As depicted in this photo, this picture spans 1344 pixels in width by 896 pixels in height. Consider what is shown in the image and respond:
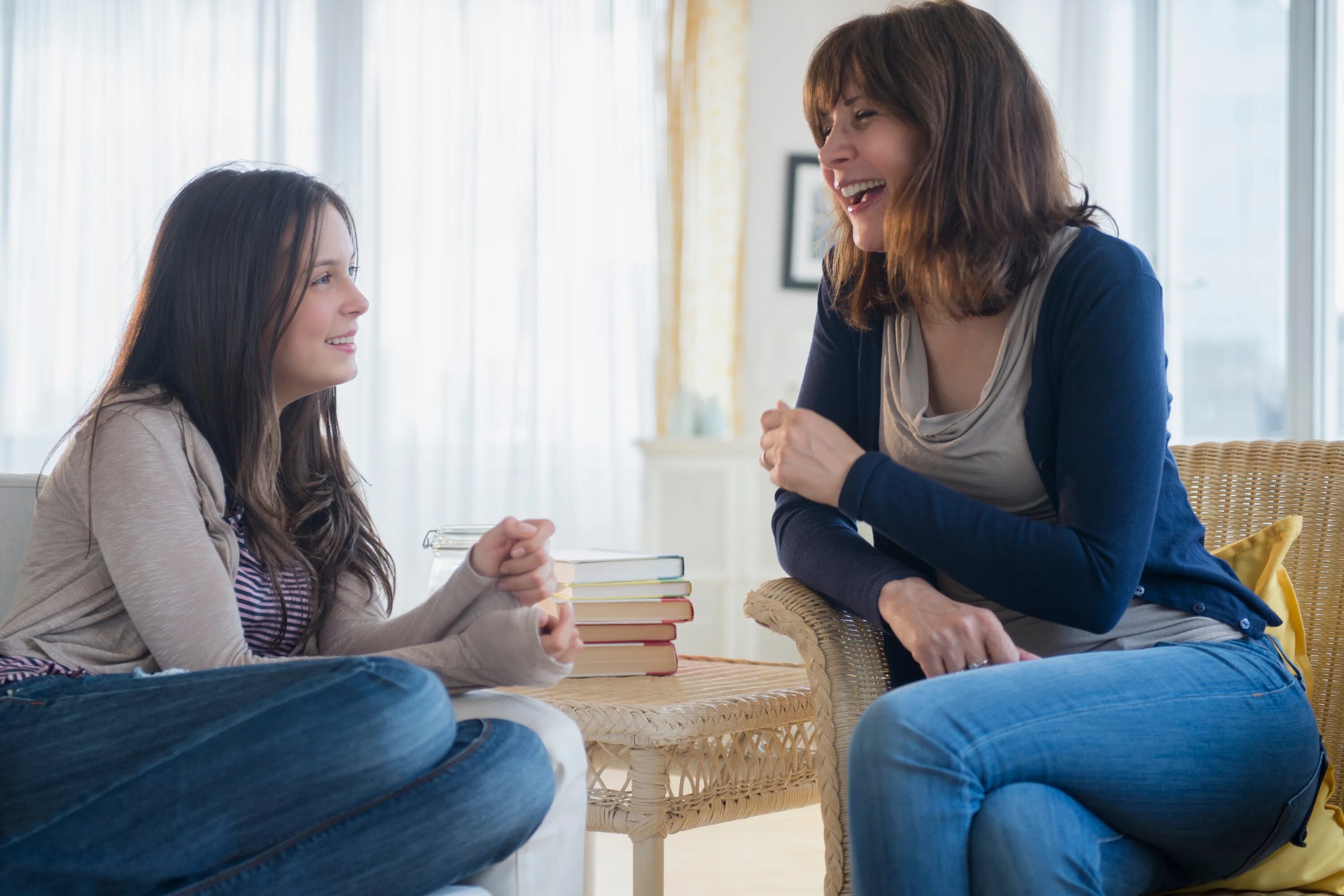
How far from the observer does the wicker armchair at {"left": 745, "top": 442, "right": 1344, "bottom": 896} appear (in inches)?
48.3

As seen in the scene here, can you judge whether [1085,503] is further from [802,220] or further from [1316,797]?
[802,220]

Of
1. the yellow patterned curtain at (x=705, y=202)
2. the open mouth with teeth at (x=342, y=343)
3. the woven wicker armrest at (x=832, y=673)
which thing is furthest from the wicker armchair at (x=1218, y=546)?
the yellow patterned curtain at (x=705, y=202)

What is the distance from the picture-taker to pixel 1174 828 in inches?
40.8

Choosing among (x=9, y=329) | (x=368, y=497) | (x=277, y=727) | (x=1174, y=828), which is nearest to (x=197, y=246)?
(x=277, y=727)

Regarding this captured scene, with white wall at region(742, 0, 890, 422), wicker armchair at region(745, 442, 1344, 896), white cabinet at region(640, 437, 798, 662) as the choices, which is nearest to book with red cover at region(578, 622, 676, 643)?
wicker armchair at region(745, 442, 1344, 896)

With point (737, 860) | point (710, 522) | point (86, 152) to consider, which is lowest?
point (737, 860)

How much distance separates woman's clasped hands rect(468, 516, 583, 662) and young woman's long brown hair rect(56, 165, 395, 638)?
24cm

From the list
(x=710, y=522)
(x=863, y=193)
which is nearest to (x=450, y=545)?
(x=863, y=193)

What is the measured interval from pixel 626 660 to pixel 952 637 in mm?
570

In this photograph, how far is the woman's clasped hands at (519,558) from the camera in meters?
1.29

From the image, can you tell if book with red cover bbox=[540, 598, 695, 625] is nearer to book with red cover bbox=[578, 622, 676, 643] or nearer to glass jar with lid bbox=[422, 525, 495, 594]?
book with red cover bbox=[578, 622, 676, 643]

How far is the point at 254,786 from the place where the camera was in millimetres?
1009

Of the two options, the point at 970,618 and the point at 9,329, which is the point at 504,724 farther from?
the point at 9,329

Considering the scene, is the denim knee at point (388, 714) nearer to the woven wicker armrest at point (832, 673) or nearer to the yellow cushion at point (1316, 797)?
the woven wicker armrest at point (832, 673)
